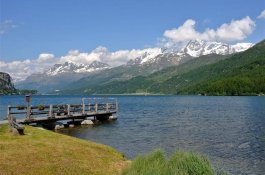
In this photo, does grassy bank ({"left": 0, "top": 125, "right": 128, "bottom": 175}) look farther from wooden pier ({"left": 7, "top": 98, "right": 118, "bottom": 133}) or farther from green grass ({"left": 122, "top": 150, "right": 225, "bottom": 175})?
wooden pier ({"left": 7, "top": 98, "right": 118, "bottom": 133})

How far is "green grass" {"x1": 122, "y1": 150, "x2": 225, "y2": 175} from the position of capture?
640 inches

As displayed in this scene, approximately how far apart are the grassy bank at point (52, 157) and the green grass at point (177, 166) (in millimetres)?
4542

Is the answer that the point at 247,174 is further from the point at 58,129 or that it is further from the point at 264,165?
the point at 58,129

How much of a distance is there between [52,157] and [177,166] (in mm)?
10330

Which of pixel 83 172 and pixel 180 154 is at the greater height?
pixel 180 154

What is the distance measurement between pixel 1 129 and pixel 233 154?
77.5 ft

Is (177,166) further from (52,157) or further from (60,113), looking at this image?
(60,113)

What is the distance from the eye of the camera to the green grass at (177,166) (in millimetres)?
16266

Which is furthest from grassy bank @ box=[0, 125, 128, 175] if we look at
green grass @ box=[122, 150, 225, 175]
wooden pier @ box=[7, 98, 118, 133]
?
wooden pier @ box=[7, 98, 118, 133]

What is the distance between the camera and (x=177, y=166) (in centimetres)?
1747

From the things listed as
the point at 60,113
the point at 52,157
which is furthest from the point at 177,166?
the point at 60,113

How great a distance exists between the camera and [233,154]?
36438mm

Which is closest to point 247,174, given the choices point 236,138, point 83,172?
point 83,172

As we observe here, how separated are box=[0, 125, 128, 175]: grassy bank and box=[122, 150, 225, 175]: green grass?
4.54m
